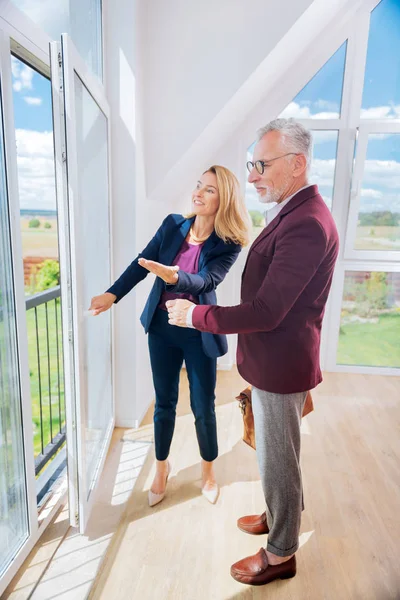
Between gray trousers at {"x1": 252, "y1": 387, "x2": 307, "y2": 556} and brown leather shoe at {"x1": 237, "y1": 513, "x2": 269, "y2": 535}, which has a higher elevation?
gray trousers at {"x1": 252, "y1": 387, "x2": 307, "y2": 556}

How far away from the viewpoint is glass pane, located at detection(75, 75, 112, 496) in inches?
71.1

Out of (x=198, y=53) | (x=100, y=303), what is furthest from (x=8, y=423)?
(x=198, y=53)

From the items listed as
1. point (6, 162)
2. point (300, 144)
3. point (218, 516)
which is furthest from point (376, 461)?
point (6, 162)

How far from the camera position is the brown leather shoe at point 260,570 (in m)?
1.48

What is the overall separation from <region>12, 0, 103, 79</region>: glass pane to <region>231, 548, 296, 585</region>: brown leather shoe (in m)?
1.98

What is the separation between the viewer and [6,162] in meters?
1.26

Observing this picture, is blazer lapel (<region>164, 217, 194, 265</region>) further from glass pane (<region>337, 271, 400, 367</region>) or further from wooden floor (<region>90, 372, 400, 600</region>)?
glass pane (<region>337, 271, 400, 367</region>)

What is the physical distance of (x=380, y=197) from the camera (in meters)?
3.42

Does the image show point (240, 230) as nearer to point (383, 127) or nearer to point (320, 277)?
point (320, 277)

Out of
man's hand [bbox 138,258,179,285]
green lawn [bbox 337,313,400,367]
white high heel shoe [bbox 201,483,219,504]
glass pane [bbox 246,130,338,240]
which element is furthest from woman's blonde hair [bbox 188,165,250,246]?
green lawn [bbox 337,313,400,367]

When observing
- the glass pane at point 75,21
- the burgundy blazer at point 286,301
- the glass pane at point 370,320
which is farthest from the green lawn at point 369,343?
the glass pane at point 75,21

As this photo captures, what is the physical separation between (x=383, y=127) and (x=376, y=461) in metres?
2.44

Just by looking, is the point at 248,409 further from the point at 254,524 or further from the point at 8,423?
the point at 8,423

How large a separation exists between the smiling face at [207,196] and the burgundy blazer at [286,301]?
17.1 inches
